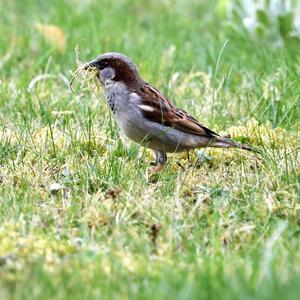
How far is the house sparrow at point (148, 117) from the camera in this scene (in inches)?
200

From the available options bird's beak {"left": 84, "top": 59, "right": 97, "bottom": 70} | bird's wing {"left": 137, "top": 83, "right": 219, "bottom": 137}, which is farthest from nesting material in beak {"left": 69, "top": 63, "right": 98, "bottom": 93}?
bird's wing {"left": 137, "top": 83, "right": 219, "bottom": 137}

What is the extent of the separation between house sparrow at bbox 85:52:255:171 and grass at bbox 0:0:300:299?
0.40ft

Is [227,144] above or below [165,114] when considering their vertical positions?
below

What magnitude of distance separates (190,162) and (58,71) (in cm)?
205

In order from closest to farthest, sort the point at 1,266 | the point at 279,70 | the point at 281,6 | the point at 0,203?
the point at 1,266 → the point at 0,203 → the point at 279,70 → the point at 281,6

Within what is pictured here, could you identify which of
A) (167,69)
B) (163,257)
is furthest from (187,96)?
(163,257)

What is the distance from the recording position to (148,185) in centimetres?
464

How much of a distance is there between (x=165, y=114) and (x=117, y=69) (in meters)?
0.42

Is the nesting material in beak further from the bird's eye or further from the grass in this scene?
the grass

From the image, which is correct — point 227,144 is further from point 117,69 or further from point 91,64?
A: point 91,64

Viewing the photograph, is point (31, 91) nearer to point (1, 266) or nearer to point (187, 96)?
point (187, 96)

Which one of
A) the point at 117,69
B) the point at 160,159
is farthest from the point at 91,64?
the point at 160,159

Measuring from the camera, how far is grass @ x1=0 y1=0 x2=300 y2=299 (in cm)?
337

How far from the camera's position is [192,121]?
17.2ft
